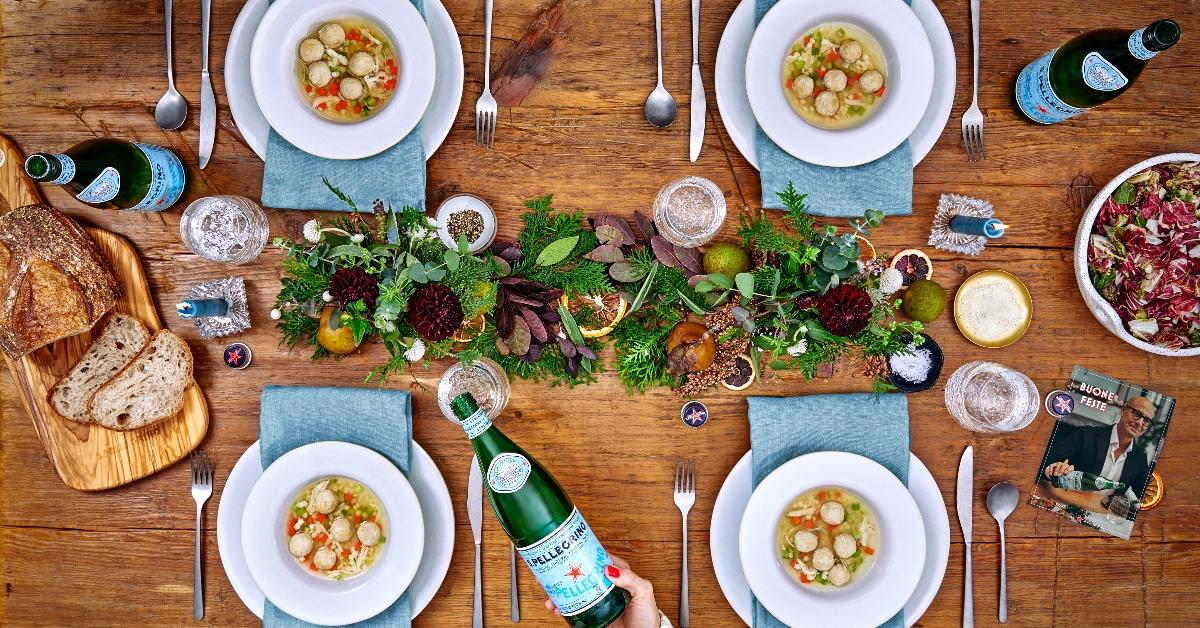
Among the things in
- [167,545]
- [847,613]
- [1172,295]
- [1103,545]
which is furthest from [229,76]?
[1103,545]

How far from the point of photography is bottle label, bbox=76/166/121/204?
1.39m

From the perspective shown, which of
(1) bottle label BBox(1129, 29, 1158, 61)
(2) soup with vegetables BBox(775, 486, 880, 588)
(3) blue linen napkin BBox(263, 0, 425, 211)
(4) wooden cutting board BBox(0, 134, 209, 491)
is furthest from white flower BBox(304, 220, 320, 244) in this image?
(1) bottle label BBox(1129, 29, 1158, 61)

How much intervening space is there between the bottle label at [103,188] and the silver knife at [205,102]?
186mm

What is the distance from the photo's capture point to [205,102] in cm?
155

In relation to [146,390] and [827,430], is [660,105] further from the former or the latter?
→ [146,390]

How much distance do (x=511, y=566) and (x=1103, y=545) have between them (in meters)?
1.43

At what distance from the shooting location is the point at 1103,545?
1.61m

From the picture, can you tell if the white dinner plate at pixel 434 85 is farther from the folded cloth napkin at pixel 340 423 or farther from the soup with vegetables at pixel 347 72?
the folded cloth napkin at pixel 340 423

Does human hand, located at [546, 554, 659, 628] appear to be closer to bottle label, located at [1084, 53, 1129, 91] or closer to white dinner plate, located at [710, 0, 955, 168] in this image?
white dinner plate, located at [710, 0, 955, 168]

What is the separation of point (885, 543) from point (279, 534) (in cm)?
140

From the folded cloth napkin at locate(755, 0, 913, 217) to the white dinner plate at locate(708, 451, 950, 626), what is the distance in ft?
1.95

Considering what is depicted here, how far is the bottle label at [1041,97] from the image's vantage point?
1476mm

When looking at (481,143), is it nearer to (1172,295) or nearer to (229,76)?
(229,76)

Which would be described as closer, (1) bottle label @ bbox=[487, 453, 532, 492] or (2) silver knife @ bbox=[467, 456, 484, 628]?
(1) bottle label @ bbox=[487, 453, 532, 492]
